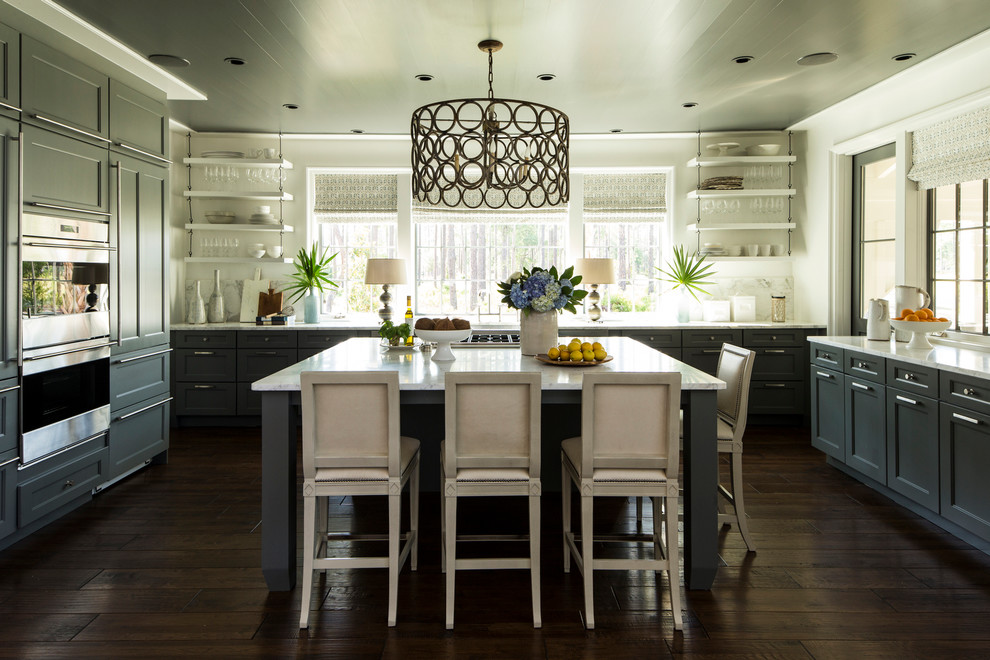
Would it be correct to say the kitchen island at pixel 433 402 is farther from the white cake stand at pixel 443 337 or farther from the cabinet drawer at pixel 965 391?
the cabinet drawer at pixel 965 391

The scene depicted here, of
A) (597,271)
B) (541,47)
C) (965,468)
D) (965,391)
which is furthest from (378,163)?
(965,468)

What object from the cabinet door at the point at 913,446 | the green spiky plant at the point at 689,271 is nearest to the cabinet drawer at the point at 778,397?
the green spiky plant at the point at 689,271

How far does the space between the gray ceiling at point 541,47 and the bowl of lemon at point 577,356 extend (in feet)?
5.55

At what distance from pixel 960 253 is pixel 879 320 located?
64 centimetres

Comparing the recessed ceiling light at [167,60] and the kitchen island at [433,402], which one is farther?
the recessed ceiling light at [167,60]

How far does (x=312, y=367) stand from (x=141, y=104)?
2.43 m

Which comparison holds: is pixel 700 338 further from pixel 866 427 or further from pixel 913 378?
pixel 913 378

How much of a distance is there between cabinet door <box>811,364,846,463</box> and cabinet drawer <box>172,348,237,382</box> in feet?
15.3

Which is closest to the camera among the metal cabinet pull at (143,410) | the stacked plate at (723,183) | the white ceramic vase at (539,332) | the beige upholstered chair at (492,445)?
the beige upholstered chair at (492,445)

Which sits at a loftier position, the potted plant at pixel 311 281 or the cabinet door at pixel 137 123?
the cabinet door at pixel 137 123

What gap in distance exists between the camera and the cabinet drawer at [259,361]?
19.5 ft

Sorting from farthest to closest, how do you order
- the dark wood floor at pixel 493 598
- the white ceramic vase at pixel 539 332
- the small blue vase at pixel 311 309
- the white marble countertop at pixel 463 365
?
the small blue vase at pixel 311 309 < the white ceramic vase at pixel 539 332 < the white marble countertop at pixel 463 365 < the dark wood floor at pixel 493 598

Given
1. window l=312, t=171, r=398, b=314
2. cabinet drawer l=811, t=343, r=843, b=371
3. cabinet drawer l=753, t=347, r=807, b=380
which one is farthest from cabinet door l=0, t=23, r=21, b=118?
cabinet drawer l=753, t=347, r=807, b=380

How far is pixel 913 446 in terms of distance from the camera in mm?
3652
